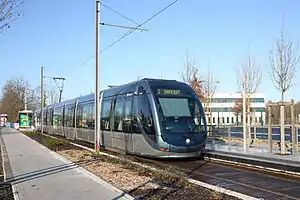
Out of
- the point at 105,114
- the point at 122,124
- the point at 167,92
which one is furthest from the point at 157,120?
the point at 105,114

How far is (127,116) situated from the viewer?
54.2 feet

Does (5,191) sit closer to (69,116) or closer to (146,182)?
(146,182)

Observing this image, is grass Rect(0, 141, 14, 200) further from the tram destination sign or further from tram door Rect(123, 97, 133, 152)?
the tram destination sign

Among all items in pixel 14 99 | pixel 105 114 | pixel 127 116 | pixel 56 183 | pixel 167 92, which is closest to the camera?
pixel 56 183

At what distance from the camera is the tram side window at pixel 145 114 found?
1433 cm

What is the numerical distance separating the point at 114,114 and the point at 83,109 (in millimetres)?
7714

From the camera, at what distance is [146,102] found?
1480 centimetres

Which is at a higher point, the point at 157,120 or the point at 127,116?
the point at 127,116

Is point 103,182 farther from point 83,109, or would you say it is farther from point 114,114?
point 83,109

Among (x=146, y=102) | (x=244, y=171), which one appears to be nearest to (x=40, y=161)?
(x=146, y=102)

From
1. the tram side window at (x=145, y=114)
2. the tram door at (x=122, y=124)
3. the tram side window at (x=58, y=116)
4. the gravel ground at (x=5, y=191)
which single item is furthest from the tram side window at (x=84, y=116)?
the gravel ground at (x=5, y=191)

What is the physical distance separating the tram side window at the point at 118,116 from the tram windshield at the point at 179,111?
3.25m

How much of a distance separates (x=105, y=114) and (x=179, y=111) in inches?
244

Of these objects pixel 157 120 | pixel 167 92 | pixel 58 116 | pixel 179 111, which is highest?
pixel 167 92
